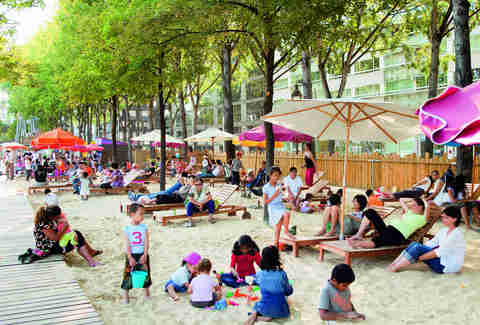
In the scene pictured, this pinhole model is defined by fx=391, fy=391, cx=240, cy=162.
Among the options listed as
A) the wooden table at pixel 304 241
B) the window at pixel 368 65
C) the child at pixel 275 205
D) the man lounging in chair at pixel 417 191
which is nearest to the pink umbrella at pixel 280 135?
the man lounging in chair at pixel 417 191

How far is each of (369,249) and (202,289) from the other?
3.03 meters

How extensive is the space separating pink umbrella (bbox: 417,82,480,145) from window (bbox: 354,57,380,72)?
130 ft

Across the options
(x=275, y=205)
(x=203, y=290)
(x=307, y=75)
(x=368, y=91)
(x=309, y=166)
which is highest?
(x=368, y=91)

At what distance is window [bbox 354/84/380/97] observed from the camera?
41500 mm

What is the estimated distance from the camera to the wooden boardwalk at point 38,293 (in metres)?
4.18

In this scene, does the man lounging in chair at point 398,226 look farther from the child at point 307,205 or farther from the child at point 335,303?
the child at point 307,205

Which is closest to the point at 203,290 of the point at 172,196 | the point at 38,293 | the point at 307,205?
the point at 38,293

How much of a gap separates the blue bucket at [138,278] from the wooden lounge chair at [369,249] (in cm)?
323

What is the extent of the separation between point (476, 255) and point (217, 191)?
7035 mm

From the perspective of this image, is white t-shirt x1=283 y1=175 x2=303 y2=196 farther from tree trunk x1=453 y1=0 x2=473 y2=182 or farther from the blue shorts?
the blue shorts

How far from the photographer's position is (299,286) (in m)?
5.90

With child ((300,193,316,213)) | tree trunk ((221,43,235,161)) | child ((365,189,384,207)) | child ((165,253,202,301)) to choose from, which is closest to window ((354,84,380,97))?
tree trunk ((221,43,235,161))

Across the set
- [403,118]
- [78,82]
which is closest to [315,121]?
[403,118]

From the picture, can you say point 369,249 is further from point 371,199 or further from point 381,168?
point 381,168
